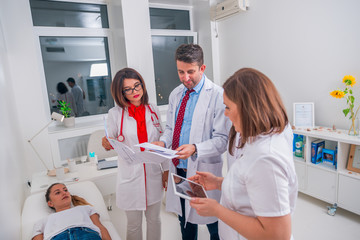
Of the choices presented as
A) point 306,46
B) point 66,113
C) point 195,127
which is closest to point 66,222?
point 195,127

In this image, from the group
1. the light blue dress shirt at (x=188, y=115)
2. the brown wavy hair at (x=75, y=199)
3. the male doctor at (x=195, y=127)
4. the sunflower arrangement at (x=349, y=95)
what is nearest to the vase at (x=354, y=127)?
the sunflower arrangement at (x=349, y=95)

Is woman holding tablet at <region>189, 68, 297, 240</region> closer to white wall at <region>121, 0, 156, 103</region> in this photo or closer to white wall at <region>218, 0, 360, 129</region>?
white wall at <region>218, 0, 360, 129</region>

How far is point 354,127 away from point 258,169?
88.2 inches

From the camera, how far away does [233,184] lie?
81 centimetres

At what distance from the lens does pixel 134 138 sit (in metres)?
1.60

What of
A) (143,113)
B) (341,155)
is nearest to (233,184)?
(143,113)

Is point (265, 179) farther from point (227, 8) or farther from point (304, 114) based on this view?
point (227, 8)

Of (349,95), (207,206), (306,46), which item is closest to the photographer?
(207,206)

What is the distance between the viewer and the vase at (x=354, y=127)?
2.30 meters

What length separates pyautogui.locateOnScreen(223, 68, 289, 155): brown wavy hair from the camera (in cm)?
75

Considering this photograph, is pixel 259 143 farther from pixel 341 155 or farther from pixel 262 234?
pixel 341 155

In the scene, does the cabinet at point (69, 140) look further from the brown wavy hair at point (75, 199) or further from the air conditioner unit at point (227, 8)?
the air conditioner unit at point (227, 8)

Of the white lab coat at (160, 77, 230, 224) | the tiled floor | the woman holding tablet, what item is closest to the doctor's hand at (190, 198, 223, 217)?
the woman holding tablet

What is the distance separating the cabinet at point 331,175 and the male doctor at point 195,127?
1530 millimetres
